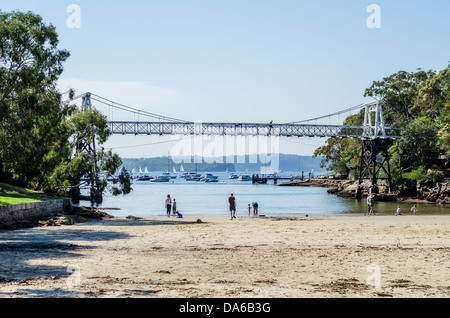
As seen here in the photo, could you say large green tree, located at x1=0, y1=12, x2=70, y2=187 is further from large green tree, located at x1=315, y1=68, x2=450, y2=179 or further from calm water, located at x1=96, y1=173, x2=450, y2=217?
large green tree, located at x1=315, y1=68, x2=450, y2=179

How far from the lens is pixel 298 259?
14648 millimetres

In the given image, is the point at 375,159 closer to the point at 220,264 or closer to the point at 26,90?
the point at 26,90

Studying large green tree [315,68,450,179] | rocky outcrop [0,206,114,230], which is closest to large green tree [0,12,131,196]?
rocky outcrop [0,206,114,230]

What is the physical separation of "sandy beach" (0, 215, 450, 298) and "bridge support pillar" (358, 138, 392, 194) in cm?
6518

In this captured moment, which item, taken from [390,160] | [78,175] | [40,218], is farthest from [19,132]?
[390,160]

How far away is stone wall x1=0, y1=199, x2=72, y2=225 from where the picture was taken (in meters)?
21.7

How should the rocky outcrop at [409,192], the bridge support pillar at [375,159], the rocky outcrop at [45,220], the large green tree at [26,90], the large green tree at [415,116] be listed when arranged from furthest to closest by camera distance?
the bridge support pillar at [375,159] → the large green tree at [415,116] → the rocky outcrop at [409,192] → the large green tree at [26,90] → the rocky outcrop at [45,220]

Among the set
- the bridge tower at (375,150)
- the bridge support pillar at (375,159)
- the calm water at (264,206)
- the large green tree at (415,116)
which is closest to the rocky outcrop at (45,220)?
the calm water at (264,206)

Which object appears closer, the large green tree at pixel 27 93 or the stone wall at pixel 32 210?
the stone wall at pixel 32 210

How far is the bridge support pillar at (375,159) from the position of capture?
85250mm

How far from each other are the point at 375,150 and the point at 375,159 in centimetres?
153

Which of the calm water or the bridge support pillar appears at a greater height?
the bridge support pillar

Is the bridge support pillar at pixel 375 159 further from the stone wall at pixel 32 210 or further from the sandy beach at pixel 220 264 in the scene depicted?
the sandy beach at pixel 220 264
